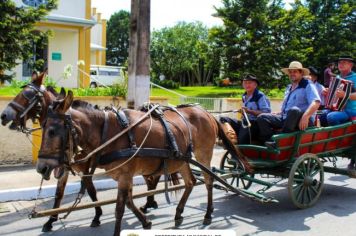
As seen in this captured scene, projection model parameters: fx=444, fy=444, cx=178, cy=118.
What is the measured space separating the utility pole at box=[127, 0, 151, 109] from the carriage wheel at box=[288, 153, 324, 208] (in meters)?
3.42

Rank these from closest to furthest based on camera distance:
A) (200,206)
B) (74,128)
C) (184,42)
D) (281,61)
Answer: (74,128) < (200,206) < (281,61) < (184,42)

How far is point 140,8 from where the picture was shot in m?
8.52

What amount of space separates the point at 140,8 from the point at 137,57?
935 millimetres

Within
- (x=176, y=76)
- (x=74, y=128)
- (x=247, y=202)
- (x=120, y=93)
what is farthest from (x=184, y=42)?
(x=74, y=128)

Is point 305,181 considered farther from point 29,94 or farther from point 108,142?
point 29,94

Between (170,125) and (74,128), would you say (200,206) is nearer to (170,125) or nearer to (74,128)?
(170,125)

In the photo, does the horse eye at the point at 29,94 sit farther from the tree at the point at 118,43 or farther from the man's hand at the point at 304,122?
the tree at the point at 118,43

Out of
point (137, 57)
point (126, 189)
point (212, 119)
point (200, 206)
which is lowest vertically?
point (200, 206)

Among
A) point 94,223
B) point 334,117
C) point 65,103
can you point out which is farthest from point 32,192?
point 334,117

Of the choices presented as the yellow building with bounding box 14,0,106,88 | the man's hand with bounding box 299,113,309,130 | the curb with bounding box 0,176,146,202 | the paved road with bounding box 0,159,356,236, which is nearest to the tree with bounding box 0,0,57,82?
the curb with bounding box 0,176,146,202

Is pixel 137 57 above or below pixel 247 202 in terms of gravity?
above

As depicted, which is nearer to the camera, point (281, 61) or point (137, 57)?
point (137, 57)

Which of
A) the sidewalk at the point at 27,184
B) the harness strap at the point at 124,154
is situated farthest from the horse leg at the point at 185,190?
the sidewalk at the point at 27,184

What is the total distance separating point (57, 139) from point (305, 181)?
12.6ft
